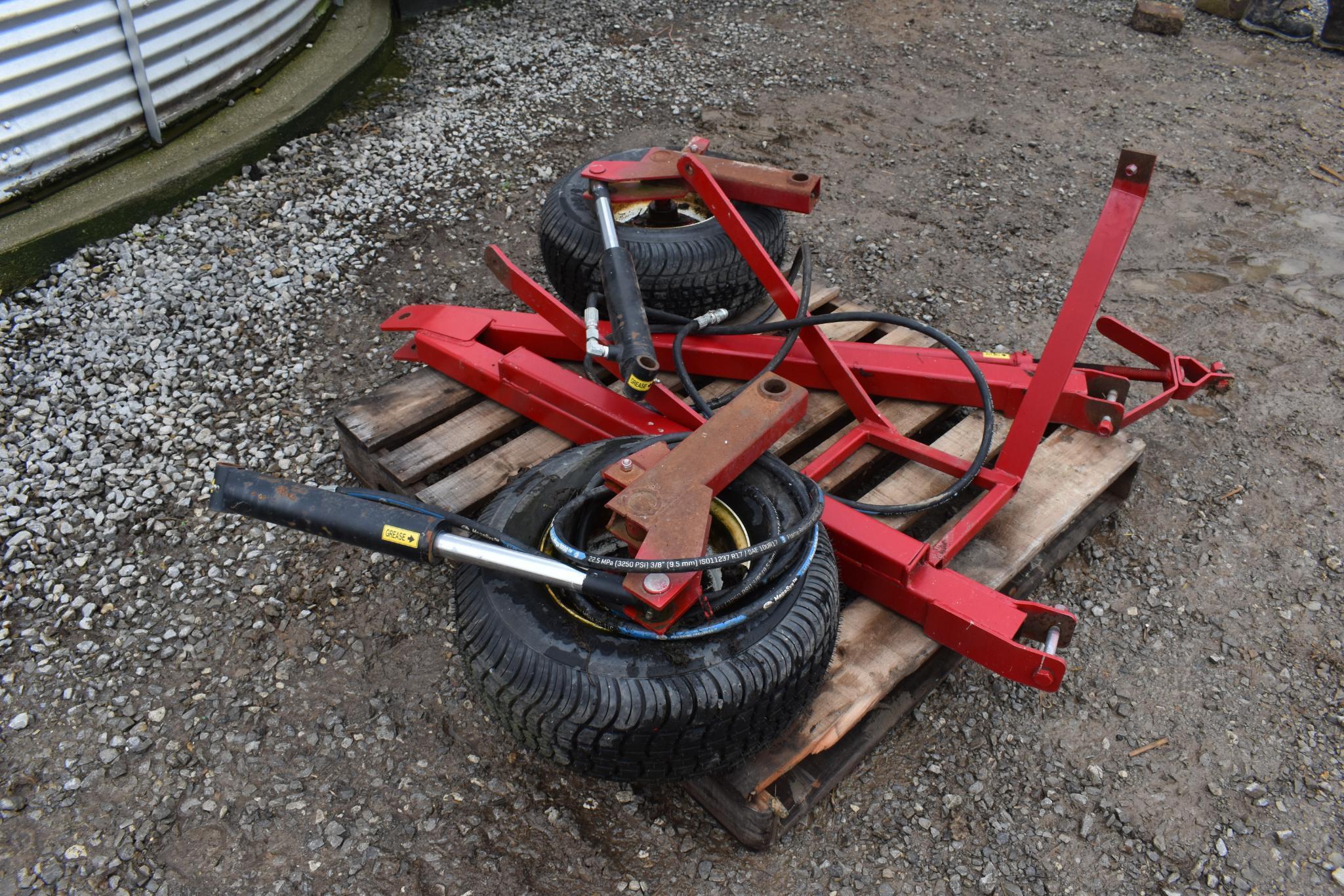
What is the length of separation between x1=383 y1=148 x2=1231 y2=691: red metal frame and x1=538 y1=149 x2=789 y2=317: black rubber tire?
13 cm

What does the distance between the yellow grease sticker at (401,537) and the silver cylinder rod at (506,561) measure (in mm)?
39

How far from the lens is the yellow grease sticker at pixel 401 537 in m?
1.66

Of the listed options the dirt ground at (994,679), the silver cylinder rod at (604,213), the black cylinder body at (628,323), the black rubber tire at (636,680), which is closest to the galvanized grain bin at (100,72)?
the dirt ground at (994,679)

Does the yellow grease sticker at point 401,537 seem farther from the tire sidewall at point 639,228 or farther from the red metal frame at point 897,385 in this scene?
the tire sidewall at point 639,228

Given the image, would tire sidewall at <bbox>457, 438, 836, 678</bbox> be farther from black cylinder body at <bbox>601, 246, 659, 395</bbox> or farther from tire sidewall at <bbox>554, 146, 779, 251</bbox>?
tire sidewall at <bbox>554, 146, 779, 251</bbox>

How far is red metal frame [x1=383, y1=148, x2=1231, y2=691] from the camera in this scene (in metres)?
2.07

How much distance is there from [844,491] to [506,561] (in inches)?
53.7

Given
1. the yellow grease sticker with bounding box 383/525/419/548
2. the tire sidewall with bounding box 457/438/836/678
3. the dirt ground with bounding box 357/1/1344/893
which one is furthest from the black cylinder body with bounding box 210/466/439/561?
the dirt ground with bounding box 357/1/1344/893

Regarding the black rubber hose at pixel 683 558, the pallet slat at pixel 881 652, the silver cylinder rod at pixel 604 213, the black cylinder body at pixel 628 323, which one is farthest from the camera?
the silver cylinder rod at pixel 604 213

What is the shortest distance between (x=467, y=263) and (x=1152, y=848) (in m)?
3.08

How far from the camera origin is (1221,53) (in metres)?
5.82

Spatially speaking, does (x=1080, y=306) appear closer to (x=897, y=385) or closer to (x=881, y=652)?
(x=897, y=385)

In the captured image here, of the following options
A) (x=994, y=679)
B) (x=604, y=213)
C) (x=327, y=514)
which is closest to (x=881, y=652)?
(x=994, y=679)

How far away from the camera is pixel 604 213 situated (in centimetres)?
259
